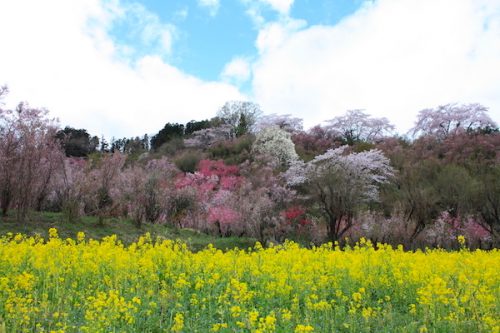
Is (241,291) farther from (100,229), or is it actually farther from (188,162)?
(188,162)

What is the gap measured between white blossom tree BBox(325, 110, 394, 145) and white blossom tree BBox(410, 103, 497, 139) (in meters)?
4.84

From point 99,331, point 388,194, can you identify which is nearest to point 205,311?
point 99,331

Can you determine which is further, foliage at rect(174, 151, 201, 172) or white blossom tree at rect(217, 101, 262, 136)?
white blossom tree at rect(217, 101, 262, 136)

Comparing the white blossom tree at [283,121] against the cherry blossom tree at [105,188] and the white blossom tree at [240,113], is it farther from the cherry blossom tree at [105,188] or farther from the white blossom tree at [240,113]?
the cherry blossom tree at [105,188]

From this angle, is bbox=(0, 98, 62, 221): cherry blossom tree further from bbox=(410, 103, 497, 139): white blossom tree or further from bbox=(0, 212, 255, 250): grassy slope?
bbox=(410, 103, 497, 139): white blossom tree

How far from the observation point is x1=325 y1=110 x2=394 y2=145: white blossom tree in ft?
146

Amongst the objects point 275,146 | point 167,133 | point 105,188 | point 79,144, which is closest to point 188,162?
point 275,146

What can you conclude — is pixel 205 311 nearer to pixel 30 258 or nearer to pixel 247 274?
pixel 247 274

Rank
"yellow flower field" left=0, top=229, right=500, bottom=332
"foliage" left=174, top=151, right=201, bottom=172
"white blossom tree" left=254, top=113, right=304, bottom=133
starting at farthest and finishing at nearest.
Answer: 1. "white blossom tree" left=254, top=113, right=304, bottom=133
2. "foliage" left=174, top=151, right=201, bottom=172
3. "yellow flower field" left=0, top=229, right=500, bottom=332

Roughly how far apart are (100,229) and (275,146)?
2158 centimetres

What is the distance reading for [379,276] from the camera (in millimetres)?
7965

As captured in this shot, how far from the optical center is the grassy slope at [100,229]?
13.6 m

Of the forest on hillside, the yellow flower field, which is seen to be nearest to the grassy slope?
the forest on hillside

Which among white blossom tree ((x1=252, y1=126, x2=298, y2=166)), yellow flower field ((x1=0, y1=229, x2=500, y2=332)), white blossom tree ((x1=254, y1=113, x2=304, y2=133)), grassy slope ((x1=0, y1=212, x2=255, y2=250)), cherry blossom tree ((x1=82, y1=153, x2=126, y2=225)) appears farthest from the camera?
white blossom tree ((x1=254, y1=113, x2=304, y2=133))
